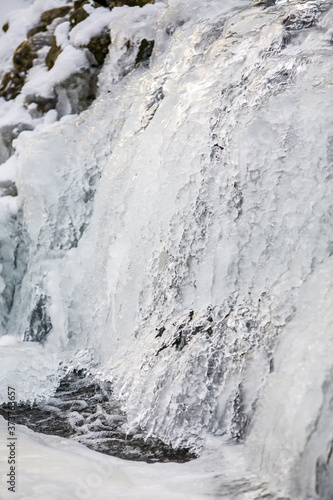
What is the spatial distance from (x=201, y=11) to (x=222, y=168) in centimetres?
173

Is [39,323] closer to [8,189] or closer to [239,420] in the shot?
[8,189]

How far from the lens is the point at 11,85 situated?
208 inches

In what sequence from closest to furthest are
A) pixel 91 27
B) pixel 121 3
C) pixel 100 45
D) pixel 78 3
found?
pixel 100 45, pixel 91 27, pixel 121 3, pixel 78 3

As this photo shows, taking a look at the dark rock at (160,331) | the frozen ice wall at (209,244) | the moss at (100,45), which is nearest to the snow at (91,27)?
the moss at (100,45)

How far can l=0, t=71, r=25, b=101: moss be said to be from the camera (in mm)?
5227

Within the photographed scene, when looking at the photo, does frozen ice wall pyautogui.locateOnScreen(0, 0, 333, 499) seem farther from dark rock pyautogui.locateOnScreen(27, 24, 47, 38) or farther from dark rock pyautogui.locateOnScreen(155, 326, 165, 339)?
dark rock pyautogui.locateOnScreen(27, 24, 47, 38)

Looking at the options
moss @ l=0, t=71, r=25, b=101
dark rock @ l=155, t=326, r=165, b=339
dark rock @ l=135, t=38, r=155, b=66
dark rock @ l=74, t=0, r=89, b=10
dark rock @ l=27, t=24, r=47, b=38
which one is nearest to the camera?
dark rock @ l=155, t=326, r=165, b=339

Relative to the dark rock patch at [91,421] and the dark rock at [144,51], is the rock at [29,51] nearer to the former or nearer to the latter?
the dark rock at [144,51]

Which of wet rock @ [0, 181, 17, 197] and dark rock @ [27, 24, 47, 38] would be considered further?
dark rock @ [27, 24, 47, 38]

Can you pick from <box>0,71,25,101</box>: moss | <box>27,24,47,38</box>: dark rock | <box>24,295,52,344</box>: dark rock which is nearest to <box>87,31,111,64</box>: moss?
<box>0,71,25,101</box>: moss

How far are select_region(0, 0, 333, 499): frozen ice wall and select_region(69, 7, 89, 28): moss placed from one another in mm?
1451

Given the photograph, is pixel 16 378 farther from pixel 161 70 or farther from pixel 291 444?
pixel 161 70

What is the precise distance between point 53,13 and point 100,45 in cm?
128

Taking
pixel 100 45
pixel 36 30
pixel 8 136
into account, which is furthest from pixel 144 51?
pixel 36 30
